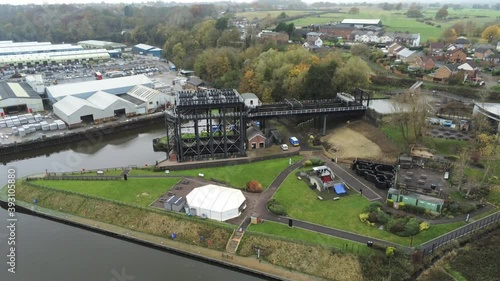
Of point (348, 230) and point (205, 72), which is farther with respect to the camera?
point (205, 72)

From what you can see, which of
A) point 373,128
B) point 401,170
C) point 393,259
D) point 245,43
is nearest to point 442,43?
point 245,43

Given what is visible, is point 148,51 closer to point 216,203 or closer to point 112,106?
point 112,106

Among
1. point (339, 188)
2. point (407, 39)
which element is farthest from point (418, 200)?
point (407, 39)

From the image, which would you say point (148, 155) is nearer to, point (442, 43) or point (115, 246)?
A: point (115, 246)

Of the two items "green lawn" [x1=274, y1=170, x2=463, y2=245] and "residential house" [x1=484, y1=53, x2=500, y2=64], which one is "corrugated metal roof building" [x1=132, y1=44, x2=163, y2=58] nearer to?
"residential house" [x1=484, y1=53, x2=500, y2=64]

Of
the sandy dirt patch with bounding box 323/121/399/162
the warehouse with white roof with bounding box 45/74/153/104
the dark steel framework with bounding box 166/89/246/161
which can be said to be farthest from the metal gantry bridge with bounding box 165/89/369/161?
the warehouse with white roof with bounding box 45/74/153/104

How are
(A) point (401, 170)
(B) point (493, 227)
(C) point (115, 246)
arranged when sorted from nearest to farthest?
(B) point (493, 227)
(C) point (115, 246)
(A) point (401, 170)
